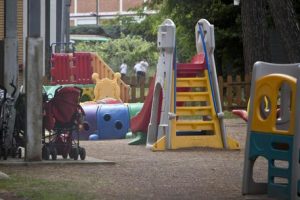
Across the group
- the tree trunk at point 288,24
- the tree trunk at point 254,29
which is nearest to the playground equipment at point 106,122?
the tree trunk at point 288,24

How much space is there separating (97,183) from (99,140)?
7374mm

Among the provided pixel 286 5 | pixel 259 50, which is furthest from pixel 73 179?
pixel 259 50

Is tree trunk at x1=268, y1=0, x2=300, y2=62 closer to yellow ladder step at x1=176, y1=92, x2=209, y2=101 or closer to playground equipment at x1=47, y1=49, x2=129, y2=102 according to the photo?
yellow ladder step at x1=176, y1=92, x2=209, y2=101

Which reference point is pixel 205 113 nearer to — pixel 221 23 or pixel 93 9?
pixel 221 23

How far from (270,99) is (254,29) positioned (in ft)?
54.6

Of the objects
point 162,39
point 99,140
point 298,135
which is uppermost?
point 162,39

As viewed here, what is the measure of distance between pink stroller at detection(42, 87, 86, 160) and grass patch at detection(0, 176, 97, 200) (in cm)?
174

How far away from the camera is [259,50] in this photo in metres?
24.9

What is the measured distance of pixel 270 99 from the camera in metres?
8.36

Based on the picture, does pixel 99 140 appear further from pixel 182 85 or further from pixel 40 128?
pixel 40 128

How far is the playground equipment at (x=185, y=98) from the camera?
13.9m

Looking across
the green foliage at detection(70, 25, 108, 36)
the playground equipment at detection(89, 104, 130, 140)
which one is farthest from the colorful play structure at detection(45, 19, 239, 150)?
the green foliage at detection(70, 25, 108, 36)

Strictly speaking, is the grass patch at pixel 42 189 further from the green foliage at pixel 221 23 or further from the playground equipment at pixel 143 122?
the green foliage at pixel 221 23

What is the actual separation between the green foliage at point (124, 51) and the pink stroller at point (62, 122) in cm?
4609
